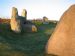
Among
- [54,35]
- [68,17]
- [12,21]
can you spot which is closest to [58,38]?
[54,35]

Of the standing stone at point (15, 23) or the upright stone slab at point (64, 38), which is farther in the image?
the standing stone at point (15, 23)

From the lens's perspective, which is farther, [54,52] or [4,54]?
[4,54]

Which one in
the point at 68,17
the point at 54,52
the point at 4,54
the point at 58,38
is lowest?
the point at 4,54

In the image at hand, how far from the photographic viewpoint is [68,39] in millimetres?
5320

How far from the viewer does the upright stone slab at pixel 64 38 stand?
17.3ft

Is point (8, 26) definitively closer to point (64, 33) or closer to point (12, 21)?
point (12, 21)

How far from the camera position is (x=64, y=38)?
5.38 m

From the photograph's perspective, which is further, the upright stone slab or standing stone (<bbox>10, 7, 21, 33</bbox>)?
standing stone (<bbox>10, 7, 21, 33</bbox>)

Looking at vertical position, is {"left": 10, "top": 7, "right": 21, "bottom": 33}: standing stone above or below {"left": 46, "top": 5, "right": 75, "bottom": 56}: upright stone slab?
below

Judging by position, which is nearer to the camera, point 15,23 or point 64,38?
point 64,38

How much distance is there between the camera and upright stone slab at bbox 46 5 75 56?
5.27m

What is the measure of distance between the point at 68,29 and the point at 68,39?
293mm

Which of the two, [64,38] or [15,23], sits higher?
[64,38]

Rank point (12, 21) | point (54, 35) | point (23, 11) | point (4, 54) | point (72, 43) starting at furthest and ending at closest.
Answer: point (23, 11) < point (12, 21) < point (4, 54) < point (54, 35) < point (72, 43)
